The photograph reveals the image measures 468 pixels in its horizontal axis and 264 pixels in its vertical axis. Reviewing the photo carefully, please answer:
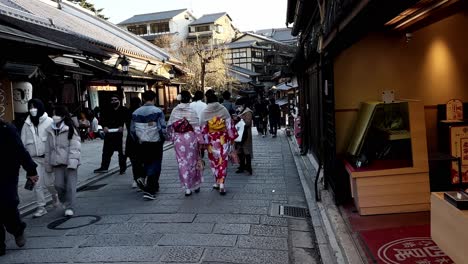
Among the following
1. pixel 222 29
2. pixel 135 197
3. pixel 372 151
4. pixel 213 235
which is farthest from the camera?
pixel 222 29

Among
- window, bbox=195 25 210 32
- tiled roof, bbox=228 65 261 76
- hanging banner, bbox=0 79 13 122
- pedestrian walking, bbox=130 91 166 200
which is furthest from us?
window, bbox=195 25 210 32

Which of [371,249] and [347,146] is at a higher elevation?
[347,146]

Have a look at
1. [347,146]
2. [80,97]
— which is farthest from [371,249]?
[80,97]

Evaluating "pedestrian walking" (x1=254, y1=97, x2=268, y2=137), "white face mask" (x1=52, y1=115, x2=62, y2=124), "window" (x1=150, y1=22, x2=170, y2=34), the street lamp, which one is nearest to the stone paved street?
"white face mask" (x1=52, y1=115, x2=62, y2=124)

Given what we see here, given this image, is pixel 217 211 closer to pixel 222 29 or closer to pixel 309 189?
pixel 309 189

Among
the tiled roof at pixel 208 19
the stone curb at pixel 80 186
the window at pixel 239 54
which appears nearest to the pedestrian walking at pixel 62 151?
the stone curb at pixel 80 186

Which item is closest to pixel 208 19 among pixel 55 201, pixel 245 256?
pixel 55 201

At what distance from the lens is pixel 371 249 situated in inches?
179

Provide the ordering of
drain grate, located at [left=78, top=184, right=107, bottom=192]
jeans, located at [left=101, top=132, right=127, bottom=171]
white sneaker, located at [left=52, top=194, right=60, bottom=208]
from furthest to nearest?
jeans, located at [left=101, top=132, right=127, bottom=171] < drain grate, located at [left=78, top=184, right=107, bottom=192] < white sneaker, located at [left=52, top=194, right=60, bottom=208]

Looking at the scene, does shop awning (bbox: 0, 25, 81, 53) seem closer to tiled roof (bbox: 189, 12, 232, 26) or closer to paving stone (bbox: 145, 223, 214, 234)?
paving stone (bbox: 145, 223, 214, 234)

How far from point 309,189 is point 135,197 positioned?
3.60 metres

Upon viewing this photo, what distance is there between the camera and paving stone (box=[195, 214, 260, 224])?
633 centimetres

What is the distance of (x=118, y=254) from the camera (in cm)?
503

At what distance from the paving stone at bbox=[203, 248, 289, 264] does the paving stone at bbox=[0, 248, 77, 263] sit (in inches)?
68.9
